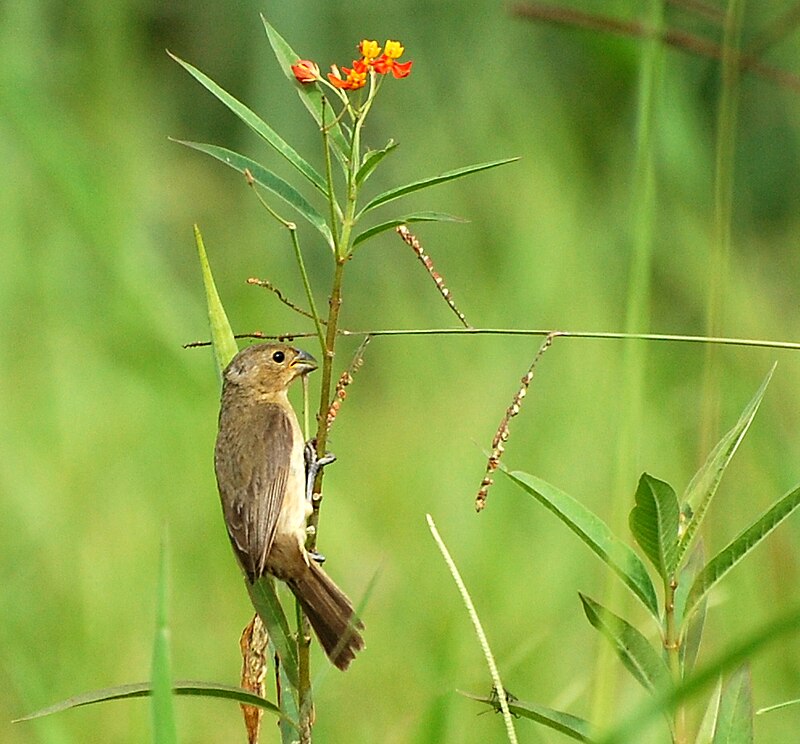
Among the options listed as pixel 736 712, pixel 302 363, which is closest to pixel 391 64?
Result: pixel 736 712

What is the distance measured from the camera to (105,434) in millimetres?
6375

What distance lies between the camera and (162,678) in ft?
5.63

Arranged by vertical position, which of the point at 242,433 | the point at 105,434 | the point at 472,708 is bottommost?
the point at 472,708

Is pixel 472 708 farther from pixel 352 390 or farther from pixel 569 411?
pixel 352 390

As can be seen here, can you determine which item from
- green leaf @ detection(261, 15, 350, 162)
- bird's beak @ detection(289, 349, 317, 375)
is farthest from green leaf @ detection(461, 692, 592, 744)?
bird's beak @ detection(289, 349, 317, 375)

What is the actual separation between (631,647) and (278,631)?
488 millimetres

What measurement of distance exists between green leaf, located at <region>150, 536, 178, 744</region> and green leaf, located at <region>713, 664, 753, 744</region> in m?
0.63

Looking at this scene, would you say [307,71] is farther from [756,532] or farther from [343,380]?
[756,532]

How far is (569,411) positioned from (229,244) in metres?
2.90

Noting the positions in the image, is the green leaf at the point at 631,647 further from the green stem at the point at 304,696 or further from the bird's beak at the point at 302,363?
the bird's beak at the point at 302,363

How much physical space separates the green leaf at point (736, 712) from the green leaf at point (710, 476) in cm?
16

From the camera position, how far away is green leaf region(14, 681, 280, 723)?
1858 mm

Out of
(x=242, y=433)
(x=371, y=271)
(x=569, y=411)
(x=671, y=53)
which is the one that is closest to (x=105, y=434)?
(x=569, y=411)

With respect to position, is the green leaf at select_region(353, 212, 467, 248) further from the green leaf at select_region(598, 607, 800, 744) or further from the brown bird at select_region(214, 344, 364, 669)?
the green leaf at select_region(598, 607, 800, 744)
